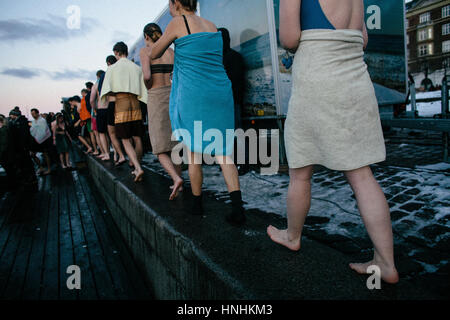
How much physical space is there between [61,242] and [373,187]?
159 inches

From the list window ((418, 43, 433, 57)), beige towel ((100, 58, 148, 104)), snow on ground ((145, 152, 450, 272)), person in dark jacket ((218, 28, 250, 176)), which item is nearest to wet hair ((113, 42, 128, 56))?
beige towel ((100, 58, 148, 104))

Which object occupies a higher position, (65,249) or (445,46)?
(445,46)

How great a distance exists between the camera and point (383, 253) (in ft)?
4.79

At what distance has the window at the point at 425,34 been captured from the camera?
48.4 m

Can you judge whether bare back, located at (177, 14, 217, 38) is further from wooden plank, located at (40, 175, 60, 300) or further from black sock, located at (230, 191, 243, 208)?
wooden plank, located at (40, 175, 60, 300)

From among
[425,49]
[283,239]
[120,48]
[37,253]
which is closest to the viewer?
[283,239]

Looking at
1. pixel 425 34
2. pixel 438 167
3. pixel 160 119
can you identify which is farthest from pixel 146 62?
pixel 425 34

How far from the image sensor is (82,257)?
11.8 ft

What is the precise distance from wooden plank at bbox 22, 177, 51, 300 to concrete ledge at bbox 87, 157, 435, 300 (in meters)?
1.04

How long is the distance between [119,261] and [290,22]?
3158mm

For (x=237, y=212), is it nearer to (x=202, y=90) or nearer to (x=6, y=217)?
(x=202, y=90)
